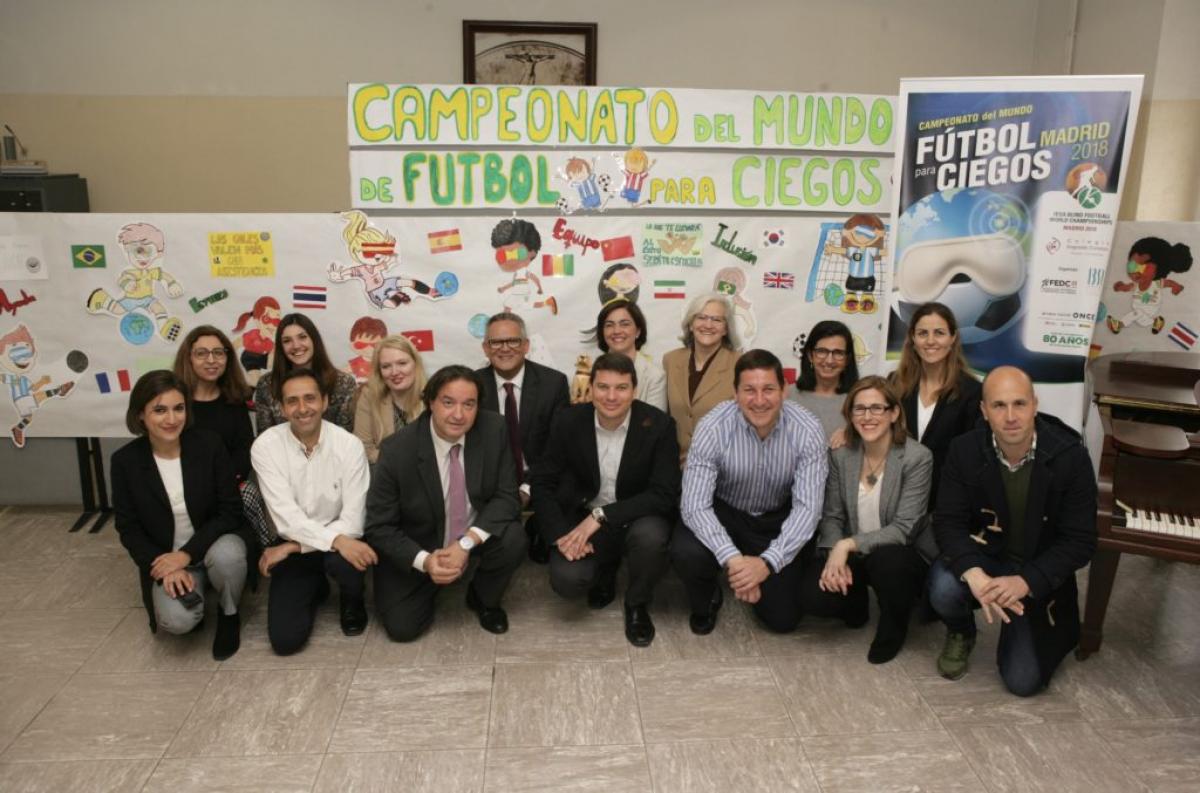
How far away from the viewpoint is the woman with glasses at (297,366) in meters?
3.46

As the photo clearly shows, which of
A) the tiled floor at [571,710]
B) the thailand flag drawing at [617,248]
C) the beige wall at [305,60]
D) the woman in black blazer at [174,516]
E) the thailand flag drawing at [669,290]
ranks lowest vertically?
the tiled floor at [571,710]

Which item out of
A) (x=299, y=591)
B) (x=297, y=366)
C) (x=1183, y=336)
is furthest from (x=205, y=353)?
(x=1183, y=336)

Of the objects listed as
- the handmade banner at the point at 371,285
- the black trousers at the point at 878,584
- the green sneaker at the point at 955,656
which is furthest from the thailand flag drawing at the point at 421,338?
the green sneaker at the point at 955,656

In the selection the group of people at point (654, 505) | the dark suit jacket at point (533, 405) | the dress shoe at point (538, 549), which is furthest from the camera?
the dress shoe at point (538, 549)

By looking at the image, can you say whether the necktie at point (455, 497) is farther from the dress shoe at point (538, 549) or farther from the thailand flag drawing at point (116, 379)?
the thailand flag drawing at point (116, 379)

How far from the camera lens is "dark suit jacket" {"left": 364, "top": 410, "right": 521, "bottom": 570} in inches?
119

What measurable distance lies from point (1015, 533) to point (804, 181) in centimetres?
189

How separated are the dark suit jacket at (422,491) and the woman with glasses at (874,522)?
114cm

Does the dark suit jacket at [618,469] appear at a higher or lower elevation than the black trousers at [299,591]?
higher

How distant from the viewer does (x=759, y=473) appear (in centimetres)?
306

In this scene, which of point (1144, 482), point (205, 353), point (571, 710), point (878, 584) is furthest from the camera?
point (205, 353)

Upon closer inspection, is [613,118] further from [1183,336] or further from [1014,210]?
[1183,336]

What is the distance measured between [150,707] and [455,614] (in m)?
1.04

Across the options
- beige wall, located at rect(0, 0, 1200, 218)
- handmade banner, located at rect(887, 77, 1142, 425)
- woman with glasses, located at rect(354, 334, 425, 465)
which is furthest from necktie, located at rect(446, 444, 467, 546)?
beige wall, located at rect(0, 0, 1200, 218)
